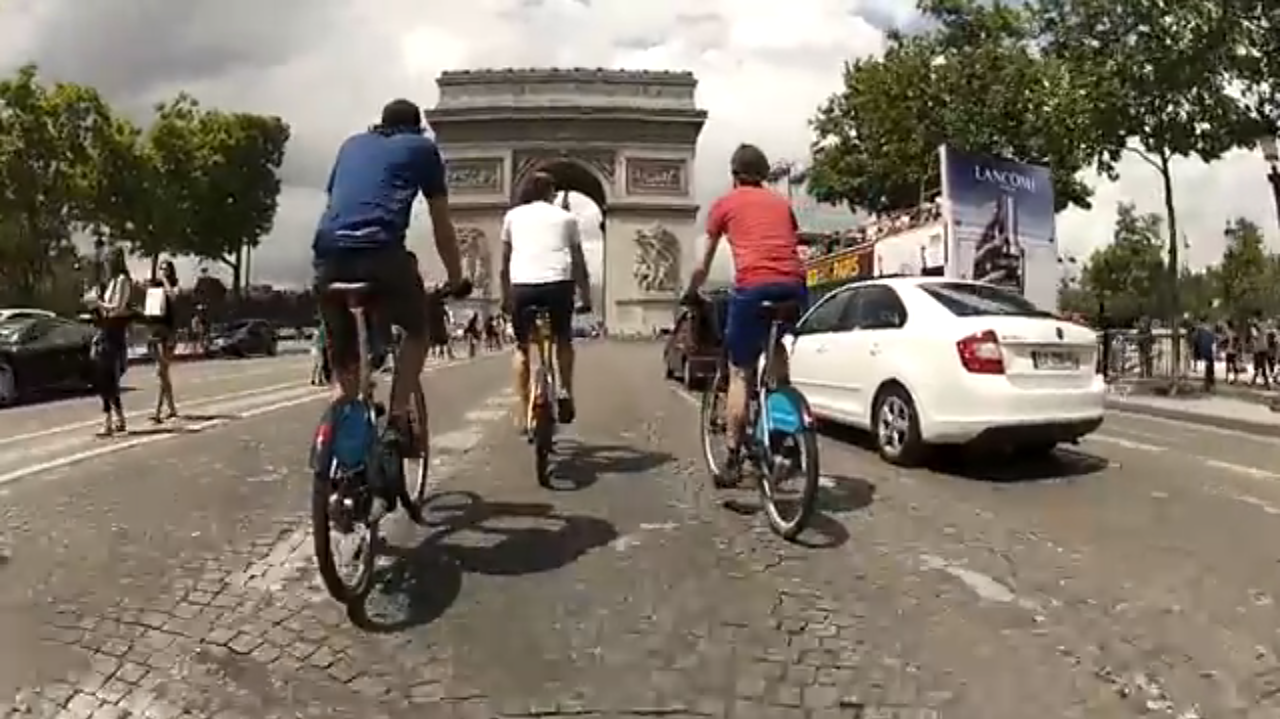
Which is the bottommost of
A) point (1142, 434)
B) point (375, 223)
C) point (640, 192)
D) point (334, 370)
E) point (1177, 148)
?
point (1142, 434)

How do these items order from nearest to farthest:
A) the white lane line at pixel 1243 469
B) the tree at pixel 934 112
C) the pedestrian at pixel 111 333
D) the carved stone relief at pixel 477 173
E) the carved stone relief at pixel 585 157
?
the white lane line at pixel 1243 469 < the pedestrian at pixel 111 333 < the tree at pixel 934 112 < the carved stone relief at pixel 585 157 < the carved stone relief at pixel 477 173

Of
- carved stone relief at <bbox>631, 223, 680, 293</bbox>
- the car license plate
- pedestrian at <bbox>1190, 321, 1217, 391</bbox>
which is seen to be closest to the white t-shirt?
the car license plate

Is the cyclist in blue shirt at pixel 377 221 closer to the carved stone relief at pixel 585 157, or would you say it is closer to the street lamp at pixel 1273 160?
the street lamp at pixel 1273 160

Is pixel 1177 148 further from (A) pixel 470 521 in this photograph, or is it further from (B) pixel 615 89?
(B) pixel 615 89

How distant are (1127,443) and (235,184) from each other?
5144 cm

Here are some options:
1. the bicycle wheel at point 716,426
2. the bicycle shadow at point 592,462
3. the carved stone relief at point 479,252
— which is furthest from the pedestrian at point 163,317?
the carved stone relief at point 479,252

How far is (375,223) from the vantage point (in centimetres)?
523

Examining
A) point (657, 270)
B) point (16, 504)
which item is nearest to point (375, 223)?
point (16, 504)

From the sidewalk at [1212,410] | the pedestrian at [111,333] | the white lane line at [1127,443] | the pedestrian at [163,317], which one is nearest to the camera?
the white lane line at [1127,443]

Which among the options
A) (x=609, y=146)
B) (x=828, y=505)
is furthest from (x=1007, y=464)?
(x=609, y=146)

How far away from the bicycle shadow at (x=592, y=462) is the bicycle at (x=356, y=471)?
2626 mm

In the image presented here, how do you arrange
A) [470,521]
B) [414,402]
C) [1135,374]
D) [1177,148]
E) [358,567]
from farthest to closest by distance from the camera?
[1135,374], [1177,148], [470,521], [414,402], [358,567]

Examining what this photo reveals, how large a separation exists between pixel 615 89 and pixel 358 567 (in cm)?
6803

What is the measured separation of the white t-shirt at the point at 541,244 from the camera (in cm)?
769
